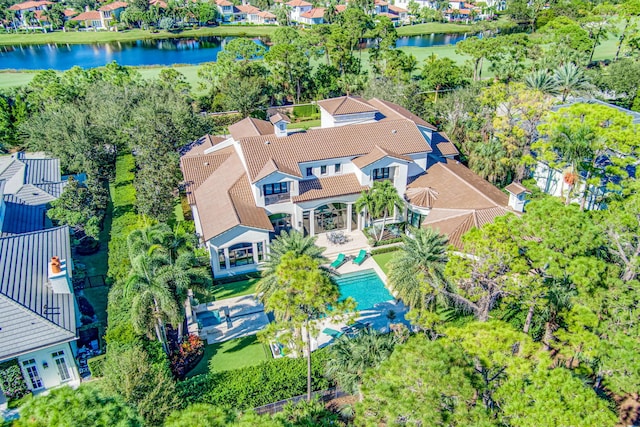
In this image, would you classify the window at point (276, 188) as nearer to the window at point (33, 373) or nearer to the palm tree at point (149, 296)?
the palm tree at point (149, 296)

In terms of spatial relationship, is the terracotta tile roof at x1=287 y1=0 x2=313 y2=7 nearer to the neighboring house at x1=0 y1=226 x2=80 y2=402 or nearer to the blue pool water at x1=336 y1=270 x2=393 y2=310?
the blue pool water at x1=336 y1=270 x2=393 y2=310

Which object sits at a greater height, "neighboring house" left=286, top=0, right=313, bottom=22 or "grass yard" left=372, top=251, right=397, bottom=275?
"neighboring house" left=286, top=0, right=313, bottom=22

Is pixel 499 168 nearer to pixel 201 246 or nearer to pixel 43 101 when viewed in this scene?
pixel 201 246

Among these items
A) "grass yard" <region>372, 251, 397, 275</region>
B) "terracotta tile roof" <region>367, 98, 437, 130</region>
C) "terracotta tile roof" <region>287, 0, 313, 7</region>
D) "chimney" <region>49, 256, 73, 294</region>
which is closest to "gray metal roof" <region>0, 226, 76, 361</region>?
"chimney" <region>49, 256, 73, 294</region>

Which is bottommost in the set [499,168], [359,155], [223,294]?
[223,294]

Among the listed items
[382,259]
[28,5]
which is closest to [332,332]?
[382,259]

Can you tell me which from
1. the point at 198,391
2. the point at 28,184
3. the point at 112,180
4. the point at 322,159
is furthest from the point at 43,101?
the point at 198,391
